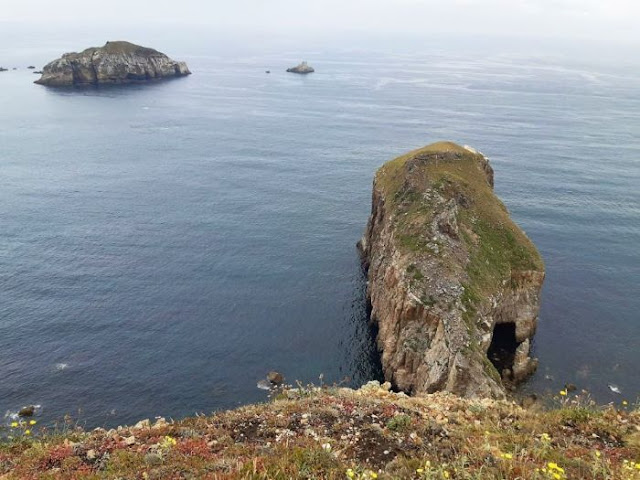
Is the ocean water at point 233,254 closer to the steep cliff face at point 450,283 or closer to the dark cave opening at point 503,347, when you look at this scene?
the dark cave opening at point 503,347

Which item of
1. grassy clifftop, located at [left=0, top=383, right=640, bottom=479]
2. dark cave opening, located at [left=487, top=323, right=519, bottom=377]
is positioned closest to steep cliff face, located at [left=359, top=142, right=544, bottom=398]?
dark cave opening, located at [left=487, top=323, right=519, bottom=377]

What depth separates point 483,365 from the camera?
4597 cm

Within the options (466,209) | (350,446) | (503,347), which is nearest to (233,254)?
(466,209)

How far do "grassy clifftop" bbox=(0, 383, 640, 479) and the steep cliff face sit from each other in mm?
23959

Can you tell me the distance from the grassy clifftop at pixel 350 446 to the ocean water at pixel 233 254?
23070 mm

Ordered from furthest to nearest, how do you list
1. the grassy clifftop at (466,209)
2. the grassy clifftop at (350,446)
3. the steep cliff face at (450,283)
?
the grassy clifftop at (466,209) → the steep cliff face at (450,283) → the grassy clifftop at (350,446)

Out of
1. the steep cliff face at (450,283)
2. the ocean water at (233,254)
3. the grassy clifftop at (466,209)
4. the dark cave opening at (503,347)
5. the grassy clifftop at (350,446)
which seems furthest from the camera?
the grassy clifftop at (466,209)

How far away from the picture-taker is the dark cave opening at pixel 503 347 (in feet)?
176

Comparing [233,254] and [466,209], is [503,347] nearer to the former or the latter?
[466,209]

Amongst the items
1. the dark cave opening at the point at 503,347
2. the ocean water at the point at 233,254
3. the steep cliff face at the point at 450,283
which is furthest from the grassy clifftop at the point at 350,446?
the dark cave opening at the point at 503,347

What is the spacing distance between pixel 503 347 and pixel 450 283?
1125 cm

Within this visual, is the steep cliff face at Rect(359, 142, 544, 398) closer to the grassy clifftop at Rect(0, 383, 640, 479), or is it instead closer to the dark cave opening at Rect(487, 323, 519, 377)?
the dark cave opening at Rect(487, 323, 519, 377)

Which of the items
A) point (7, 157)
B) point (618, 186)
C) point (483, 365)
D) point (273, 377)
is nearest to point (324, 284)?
point (273, 377)

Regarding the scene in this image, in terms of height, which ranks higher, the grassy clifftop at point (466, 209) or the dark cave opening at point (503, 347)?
the grassy clifftop at point (466, 209)
